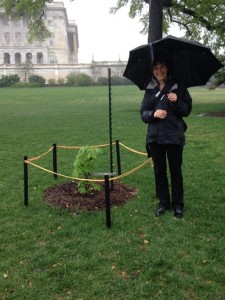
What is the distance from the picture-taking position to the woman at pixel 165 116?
499 centimetres

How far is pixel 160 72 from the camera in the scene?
5.04 meters

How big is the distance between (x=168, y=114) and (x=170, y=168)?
81cm

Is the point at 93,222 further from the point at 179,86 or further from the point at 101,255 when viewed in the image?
the point at 179,86

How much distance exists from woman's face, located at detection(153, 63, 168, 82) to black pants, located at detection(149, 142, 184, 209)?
91 cm

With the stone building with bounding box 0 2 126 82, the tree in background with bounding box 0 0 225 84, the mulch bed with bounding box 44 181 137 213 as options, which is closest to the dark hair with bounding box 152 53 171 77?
the mulch bed with bounding box 44 181 137 213

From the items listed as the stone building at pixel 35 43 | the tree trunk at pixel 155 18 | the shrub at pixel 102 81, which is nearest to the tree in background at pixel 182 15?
the tree trunk at pixel 155 18

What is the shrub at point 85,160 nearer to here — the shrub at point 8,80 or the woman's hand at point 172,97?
the woman's hand at point 172,97

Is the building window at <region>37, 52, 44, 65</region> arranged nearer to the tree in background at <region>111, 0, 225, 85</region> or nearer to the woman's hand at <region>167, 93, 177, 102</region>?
the tree in background at <region>111, 0, 225, 85</region>

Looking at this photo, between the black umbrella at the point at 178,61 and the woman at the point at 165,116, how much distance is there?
17 centimetres

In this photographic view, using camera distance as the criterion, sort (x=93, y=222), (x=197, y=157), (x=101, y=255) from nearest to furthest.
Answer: (x=101, y=255)
(x=93, y=222)
(x=197, y=157)

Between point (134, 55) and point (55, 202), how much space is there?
2.71m

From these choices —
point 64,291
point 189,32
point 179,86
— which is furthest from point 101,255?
point 189,32

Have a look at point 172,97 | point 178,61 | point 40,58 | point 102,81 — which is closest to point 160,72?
point 178,61

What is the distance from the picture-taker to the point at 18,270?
420 centimetres
